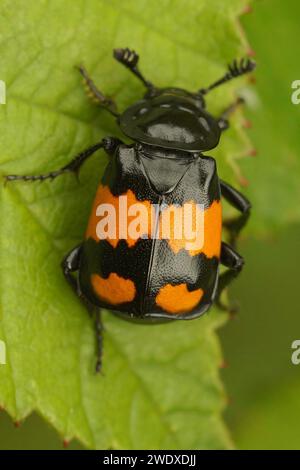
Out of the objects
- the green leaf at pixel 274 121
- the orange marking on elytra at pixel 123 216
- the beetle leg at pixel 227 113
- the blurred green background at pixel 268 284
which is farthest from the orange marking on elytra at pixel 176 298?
the green leaf at pixel 274 121

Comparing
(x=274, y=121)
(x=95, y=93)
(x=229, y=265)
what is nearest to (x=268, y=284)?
(x=274, y=121)

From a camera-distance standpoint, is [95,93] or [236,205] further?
[236,205]

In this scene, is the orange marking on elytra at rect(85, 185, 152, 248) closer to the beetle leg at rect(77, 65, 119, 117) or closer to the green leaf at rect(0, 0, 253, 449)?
the green leaf at rect(0, 0, 253, 449)

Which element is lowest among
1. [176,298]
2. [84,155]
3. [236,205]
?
[176,298]

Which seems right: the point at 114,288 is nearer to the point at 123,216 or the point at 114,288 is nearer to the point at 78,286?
Result: the point at 78,286

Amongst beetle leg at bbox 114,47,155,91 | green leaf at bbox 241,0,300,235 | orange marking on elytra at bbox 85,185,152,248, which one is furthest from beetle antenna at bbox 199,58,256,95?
green leaf at bbox 241,0,300,235

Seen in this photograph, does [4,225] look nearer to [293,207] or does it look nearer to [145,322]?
[145,322]
